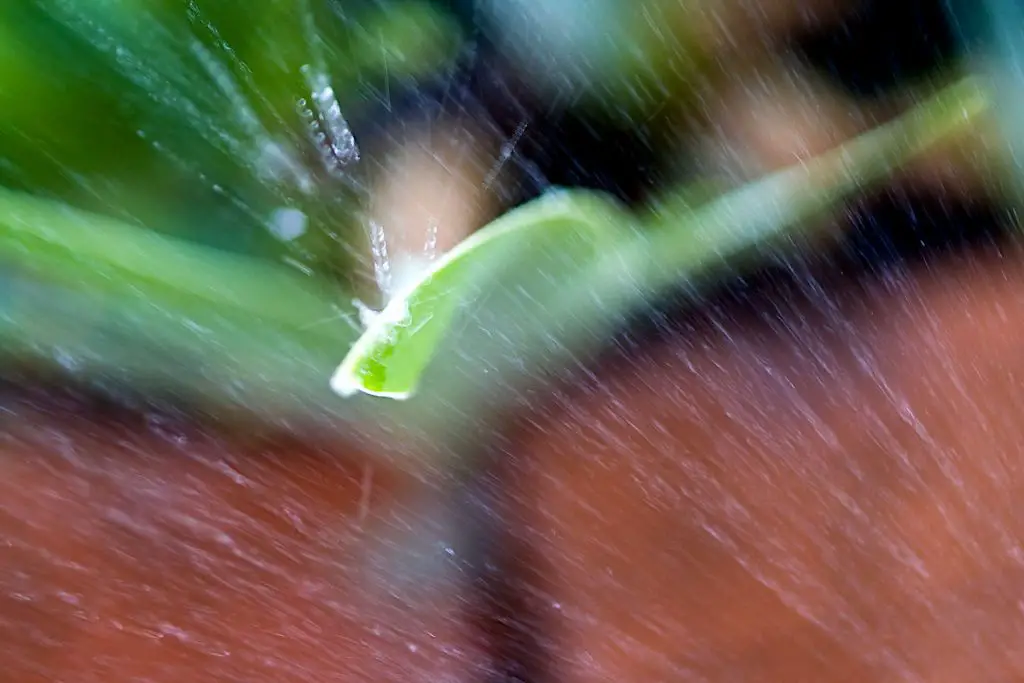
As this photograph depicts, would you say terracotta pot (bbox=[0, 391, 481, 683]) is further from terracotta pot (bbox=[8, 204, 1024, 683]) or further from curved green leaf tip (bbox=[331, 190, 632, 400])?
curved green leaf tip (bbox=[331, 190, 632, 400])

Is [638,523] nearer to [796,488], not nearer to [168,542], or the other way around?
[796,488]

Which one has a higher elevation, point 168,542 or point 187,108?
point 187,108

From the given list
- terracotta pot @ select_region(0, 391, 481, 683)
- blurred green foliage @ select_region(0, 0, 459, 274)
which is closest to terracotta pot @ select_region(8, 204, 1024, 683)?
terracotta pot @ select_region(0, 391, 481, 683)

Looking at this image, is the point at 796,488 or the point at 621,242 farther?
the point at 796,488

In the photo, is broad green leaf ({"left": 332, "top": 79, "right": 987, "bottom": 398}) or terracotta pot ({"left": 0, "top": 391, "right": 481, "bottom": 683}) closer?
broad green leaf ({"left": 332, "top": 79, "right": 987, "bottom": 398})

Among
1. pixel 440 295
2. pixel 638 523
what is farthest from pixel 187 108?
pixel 638 523

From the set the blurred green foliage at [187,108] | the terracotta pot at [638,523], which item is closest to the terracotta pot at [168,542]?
the terracotta pot at [638,523]

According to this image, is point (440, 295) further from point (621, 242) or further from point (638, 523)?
point (638, 523)

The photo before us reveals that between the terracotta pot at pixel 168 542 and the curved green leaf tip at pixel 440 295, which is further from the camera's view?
the terracotta pot at pixel 168 542

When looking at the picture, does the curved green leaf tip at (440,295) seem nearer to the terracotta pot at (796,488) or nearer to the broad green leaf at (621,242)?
the broad green leaf at (621,242)
